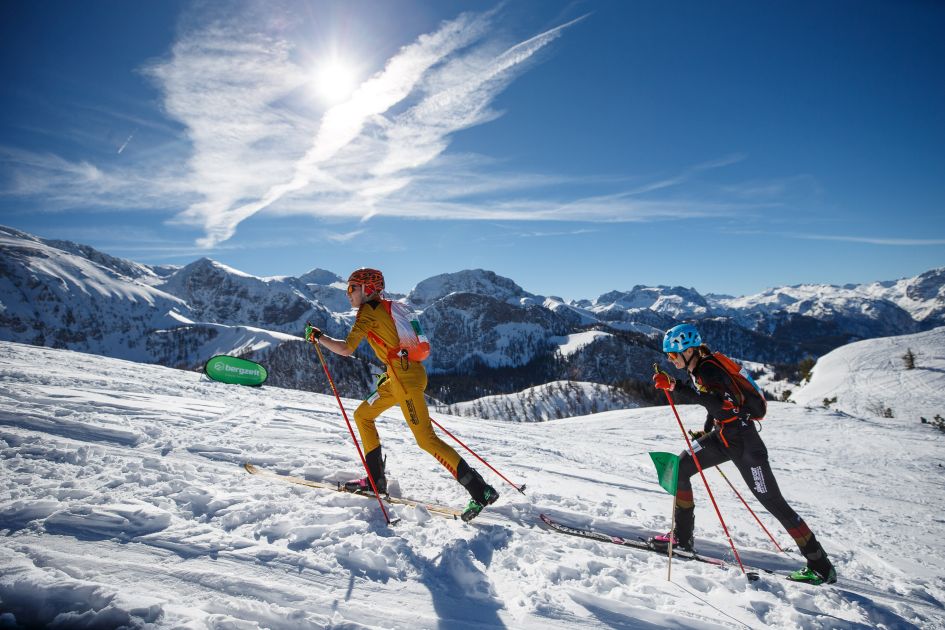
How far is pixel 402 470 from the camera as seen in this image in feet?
27.0

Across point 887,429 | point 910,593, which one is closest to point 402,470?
point 910,593

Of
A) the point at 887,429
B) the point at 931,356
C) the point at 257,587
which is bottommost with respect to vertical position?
the point at 257,587

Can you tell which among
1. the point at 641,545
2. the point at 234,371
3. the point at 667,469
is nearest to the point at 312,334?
the point at 641,545

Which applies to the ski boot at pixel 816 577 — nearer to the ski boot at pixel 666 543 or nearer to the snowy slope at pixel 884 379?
the ski boot at pixel 666 543

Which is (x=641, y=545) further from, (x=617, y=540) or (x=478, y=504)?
(x=478, y=504)

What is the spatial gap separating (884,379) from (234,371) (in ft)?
239

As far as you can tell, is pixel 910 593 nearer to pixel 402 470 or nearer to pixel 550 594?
pixel 550 594

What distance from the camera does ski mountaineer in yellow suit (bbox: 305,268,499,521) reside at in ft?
18.7

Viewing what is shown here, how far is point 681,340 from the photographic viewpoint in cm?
591

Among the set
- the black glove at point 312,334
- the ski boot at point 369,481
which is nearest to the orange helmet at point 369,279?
the black glove at point 312,334

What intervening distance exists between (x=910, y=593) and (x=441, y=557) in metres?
6.16

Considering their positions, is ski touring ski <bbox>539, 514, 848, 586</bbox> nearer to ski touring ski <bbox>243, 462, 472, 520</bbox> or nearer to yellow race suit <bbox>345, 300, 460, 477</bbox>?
ski touring ski <bbox>243, 462, 472, 520</bbox>

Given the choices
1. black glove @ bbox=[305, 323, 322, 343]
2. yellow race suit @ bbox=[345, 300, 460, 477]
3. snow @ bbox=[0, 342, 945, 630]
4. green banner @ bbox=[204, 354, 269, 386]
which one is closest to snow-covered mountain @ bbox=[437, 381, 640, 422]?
green banner @ bbox=[204, 354, 269, 386]

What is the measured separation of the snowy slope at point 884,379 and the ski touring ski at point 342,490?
1567 inches
